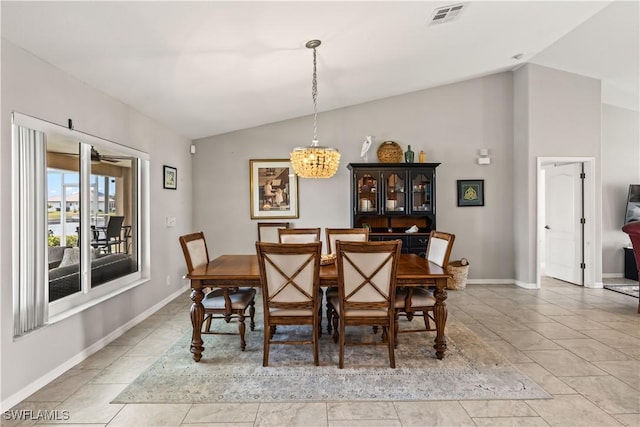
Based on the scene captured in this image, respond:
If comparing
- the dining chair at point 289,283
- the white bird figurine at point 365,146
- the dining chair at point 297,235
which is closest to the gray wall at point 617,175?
the white bird figurine at point 365,146

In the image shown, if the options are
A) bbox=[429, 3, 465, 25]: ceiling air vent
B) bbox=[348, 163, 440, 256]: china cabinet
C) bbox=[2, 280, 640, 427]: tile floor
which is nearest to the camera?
bbox=[2, 280, 640, 427]: tile floor

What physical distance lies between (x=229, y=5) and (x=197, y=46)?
1.89 feet

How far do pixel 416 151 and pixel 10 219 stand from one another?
16.4 ft

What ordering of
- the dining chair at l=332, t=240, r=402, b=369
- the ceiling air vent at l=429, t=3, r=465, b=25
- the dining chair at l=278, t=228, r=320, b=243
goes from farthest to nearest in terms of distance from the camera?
the dining chair at l=278, t=228, r=320, b=243 < the ceiling air vent at l=429, t=3, r=465, b=25 < the dining chair at l=332, t=240, r=402, b=369

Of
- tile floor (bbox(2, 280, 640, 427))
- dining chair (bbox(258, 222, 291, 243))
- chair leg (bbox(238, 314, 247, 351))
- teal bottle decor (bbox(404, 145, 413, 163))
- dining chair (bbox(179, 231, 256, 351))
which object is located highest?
teal bottle decor (bbox(404, 145, 413, 163))

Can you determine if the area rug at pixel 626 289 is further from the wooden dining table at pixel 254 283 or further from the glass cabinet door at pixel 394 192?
the wooden dining table at pixel 254 283

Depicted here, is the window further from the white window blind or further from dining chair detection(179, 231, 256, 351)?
dining chair detection(179, 231, 256, 351)

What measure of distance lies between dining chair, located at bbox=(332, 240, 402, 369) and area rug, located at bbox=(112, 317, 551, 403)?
0.20 m

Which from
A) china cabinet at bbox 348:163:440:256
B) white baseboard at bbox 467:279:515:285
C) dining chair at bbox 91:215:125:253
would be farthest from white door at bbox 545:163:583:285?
dining chair at bbox 91:215:125:253

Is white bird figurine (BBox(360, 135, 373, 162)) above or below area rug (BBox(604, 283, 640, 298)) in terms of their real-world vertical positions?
above

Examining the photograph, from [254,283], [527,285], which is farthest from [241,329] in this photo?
[527,285]

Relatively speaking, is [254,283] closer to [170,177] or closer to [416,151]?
[170,177]

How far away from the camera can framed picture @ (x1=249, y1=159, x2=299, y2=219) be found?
544 cm

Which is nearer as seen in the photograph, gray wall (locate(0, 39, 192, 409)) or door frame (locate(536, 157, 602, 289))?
gray wall (locate(0, 39, 192, 409))
